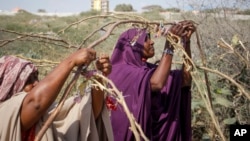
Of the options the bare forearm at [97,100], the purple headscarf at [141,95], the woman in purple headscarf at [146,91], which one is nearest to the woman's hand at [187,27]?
the woman in purple headscarf at [146,91]

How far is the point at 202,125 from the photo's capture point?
14.6ft

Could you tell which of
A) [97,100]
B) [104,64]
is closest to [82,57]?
[104,64]

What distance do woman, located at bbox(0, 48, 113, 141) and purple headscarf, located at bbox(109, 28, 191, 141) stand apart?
663mm

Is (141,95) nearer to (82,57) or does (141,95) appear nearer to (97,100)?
(97,100)

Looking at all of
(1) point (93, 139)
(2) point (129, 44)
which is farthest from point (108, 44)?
(1) point (93, 139)

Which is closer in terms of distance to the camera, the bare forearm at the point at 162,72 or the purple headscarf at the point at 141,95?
the bare forearm at the point at 162,72

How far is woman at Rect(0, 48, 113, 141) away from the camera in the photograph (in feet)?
5.26

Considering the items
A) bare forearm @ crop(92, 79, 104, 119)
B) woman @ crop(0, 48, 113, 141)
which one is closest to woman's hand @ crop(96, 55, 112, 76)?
woman @ crop(0, 48, 113, 141)

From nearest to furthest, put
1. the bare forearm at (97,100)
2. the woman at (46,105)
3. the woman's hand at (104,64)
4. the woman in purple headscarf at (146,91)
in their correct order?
the woman at (46,105) → the woman's hand at (104,64) → the bare forearm at (97,100) → the woman in purple headscarf at (146,91)

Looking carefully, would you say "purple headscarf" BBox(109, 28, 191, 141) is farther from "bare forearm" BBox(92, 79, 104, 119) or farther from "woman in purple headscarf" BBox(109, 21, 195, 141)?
"bare forearm" BBox(92, 79, 104, 119)

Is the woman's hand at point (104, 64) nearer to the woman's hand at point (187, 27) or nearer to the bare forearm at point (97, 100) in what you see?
the bare forearm at point (97, 100)

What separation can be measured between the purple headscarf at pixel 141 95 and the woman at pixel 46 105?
663 millimetres

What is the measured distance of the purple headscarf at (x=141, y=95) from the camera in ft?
8.95

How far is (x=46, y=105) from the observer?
Answer: 1.60 metres
